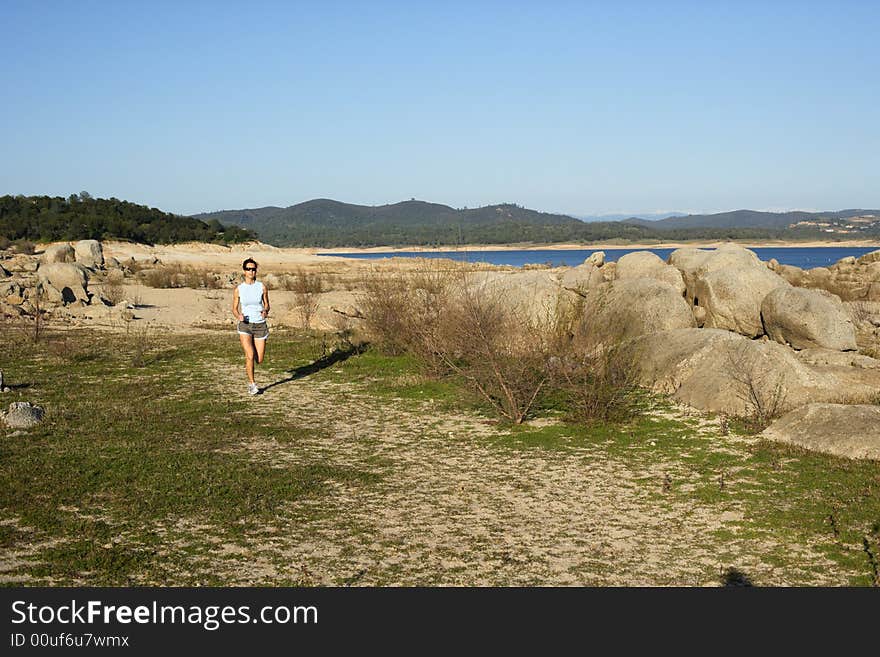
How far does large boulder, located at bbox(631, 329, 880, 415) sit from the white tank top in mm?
6392

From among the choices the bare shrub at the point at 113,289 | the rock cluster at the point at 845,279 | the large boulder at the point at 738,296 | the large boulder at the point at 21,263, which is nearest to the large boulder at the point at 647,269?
the large boulder at the point at 738,296

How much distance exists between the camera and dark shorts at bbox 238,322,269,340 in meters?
13.5

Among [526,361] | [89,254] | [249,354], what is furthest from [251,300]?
[89,254]

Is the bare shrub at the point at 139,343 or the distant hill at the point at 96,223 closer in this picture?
the bare shrub at the point at 139,343

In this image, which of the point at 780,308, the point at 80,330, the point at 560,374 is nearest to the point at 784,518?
the point at 560,374

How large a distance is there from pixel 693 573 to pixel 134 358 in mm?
12368

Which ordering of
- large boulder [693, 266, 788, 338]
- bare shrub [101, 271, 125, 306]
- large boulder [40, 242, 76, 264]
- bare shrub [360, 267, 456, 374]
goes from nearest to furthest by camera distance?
bare shrub [360, 267, 456, 374]
large boulder [693, 266, 788, 338]
bare shrub [101, 271, 125, 306]
large boulder [40, 242, 76, 264]

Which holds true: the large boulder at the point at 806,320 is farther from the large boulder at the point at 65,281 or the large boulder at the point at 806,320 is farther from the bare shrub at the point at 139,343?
the large boulder at the point at 65,281

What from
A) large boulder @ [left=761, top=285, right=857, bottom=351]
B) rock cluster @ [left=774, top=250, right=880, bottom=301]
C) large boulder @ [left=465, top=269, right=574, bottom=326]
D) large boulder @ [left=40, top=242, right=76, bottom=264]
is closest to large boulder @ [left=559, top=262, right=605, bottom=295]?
large boulder @ [left=465, top=269, right=574, bottom=326]

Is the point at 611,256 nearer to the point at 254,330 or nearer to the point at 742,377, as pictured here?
the point at 254,330

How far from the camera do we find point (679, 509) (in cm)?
756

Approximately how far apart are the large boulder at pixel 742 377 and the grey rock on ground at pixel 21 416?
29.0 feet

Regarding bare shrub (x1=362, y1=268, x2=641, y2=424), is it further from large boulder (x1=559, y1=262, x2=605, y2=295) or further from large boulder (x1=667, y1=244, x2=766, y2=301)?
large boulder (x1=667, y1=244, x2=766, y2=301)

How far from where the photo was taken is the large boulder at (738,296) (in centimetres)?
1719
